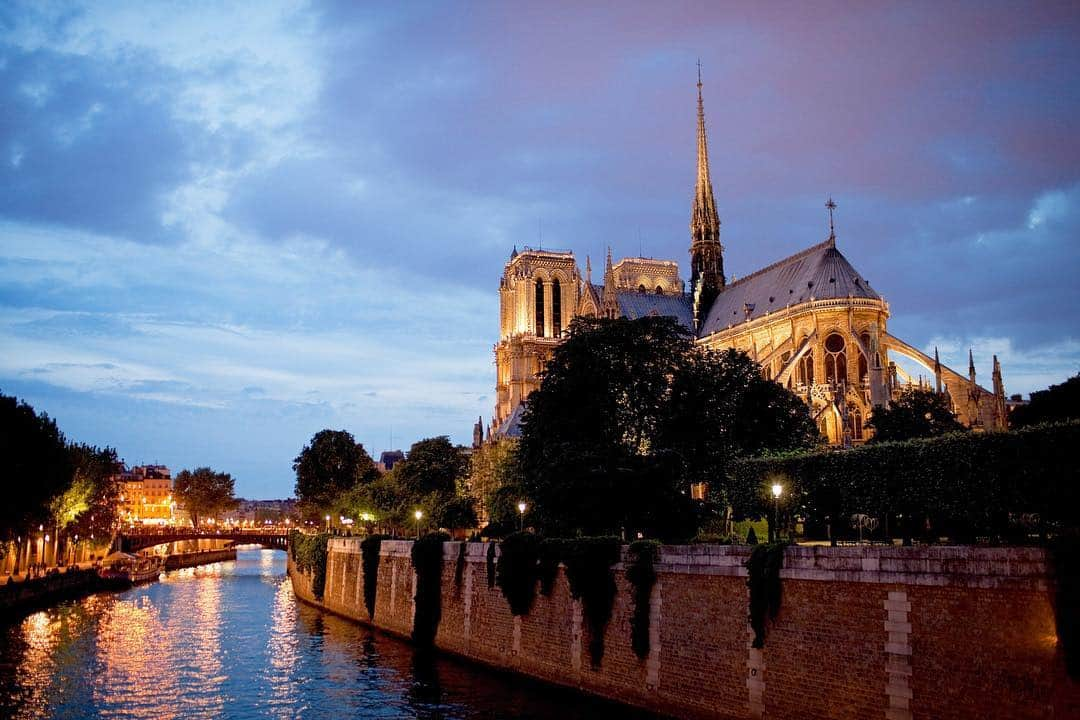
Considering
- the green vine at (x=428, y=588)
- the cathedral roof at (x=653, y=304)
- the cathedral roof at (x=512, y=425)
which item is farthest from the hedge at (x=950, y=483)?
the cathedral roof at (x=653, y=304)

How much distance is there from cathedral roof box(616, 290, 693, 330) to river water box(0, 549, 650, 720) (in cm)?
6004

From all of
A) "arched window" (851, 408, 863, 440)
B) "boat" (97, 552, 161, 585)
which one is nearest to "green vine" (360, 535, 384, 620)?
"boat" (97, 552, 161, 585)

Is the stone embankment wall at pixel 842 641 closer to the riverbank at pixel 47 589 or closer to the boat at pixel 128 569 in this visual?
the riverbank at pixel 47 589

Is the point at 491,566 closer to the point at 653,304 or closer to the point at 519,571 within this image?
the point at 519,571

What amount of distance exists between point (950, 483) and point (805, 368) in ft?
166

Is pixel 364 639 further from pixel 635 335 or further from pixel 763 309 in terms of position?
pixel 763 309

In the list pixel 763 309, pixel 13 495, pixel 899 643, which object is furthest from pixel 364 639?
pixel 763 309

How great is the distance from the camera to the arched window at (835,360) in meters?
76.9

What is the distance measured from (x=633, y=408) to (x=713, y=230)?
67.4 metres

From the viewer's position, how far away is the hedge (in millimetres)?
25453

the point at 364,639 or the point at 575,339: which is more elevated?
the point at 575,339

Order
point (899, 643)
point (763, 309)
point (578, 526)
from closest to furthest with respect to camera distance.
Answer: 1. point (899, 643)
2. point (578, 526)
3. point (763, 309)

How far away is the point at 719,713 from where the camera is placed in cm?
2469

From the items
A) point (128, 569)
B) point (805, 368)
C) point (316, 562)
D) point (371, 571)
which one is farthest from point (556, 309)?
point (371, 571)
